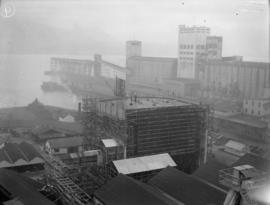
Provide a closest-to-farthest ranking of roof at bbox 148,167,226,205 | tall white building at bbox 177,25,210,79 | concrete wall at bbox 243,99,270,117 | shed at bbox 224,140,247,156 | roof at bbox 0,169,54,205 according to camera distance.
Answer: roof at bbox 0,169,54,205
roof at bbox 148,167,226,205
shed at bbox 224,140,247,156
concrete wall at bbox 243,99,270,117
tall white building at bbox 177,25,210,79

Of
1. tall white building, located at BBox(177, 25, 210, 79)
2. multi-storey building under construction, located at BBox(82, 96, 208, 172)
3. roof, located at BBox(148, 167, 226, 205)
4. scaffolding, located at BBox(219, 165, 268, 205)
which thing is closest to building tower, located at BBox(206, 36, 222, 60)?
tall white building, located at BBox(177, 25, 210, 79)

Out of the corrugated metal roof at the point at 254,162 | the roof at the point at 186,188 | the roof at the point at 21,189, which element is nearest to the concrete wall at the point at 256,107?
the corrugated metal roof at the point at 254,162

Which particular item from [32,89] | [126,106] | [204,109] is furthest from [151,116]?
[32,89]

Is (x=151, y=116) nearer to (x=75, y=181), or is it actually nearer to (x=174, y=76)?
(x=75, y=181)

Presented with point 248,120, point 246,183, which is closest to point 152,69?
point 248,120

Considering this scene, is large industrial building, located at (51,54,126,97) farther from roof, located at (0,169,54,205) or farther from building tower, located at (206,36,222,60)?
roof, located at (0,169,54,205)

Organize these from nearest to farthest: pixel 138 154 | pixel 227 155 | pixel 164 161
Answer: pixel 164 161 → pixel 138 154 → pixel 227 155
